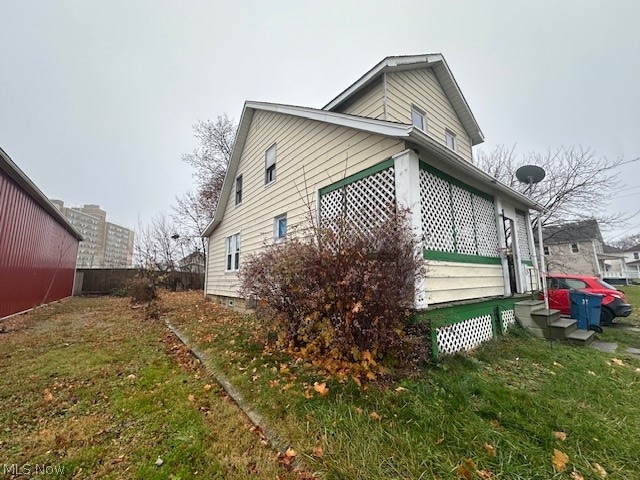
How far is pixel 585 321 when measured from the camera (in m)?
7.13

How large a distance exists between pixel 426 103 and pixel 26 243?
13813 millimetres

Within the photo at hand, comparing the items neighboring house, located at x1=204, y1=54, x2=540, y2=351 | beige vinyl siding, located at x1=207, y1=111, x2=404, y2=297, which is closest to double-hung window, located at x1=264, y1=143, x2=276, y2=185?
neighboring house, located at x1=204, y1=54, x2=540, y2=351

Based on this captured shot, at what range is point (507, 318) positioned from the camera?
267 inches

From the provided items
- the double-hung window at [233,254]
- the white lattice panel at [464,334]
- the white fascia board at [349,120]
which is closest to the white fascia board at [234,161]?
the double-hung window at [233,254]

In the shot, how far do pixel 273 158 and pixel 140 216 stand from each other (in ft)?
55.4

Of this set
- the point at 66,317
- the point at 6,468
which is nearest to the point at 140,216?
the point at 66,317

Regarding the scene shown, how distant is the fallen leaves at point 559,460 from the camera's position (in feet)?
7.20

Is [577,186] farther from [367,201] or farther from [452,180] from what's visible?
[367,201]

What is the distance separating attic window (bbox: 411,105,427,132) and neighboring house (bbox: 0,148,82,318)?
35.5 feet

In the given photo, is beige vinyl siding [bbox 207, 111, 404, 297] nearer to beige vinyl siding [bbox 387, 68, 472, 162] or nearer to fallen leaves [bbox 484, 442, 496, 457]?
beige vinyl siding [bbox 387, 68, 472, 162]

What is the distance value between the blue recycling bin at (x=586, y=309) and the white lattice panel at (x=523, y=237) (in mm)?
1479

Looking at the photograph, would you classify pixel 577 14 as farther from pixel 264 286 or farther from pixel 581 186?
pixel 264 286

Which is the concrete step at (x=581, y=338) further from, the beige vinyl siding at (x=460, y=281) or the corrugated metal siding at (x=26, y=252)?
the corrugated metal siding at (x=26, y=252)

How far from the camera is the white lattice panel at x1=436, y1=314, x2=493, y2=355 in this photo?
4.76 metres
